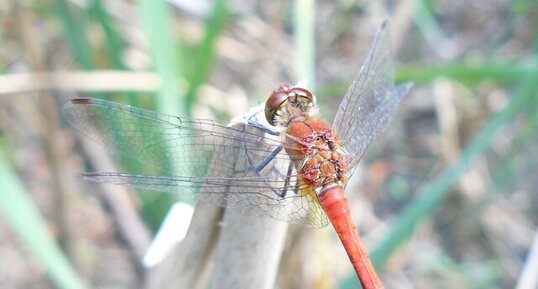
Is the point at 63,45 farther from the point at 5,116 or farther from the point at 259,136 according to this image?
the point at 259,136

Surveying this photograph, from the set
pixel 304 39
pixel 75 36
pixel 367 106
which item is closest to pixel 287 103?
pixel 367 106

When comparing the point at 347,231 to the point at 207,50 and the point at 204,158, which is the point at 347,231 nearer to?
the point at 204,158

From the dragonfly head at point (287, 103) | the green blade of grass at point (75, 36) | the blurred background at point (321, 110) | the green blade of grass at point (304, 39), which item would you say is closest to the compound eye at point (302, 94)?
the dragonfly head at point (287, 103)

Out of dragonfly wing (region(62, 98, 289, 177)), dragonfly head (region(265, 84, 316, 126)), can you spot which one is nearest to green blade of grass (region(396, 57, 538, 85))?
dragonfly head (region(265, 84, 316, 126))

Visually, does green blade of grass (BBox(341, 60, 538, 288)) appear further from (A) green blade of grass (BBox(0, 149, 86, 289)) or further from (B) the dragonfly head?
(A) green blade of grass (BBox(0, 149, 86, 289))

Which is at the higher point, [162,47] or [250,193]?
[162,47]

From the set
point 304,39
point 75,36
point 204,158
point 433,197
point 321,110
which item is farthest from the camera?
point 75,36
